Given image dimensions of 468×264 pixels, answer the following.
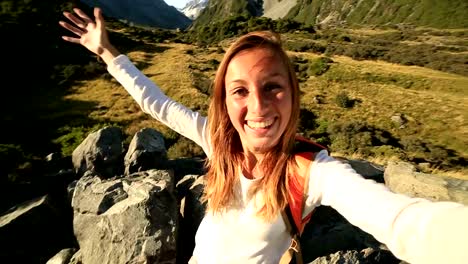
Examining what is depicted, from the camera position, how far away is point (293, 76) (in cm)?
219

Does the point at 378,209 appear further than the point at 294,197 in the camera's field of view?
No

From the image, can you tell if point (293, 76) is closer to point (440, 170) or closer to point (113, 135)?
point (113, 135)

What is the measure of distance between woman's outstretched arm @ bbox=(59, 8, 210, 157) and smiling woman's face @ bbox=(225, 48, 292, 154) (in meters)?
0.76

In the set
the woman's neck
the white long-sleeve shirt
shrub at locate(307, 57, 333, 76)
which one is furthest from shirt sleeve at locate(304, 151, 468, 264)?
shrub at locate(307, 57, 333, 76)

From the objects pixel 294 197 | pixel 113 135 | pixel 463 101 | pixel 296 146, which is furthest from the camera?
pixel 463 101

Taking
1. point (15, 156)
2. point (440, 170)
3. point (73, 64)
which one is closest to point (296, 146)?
point (15, 156)

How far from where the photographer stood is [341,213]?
1826 millimetres

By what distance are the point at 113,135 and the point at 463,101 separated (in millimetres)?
25619

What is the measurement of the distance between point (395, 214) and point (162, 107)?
2091mm

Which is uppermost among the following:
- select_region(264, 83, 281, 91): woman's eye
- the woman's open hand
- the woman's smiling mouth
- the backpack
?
the woman's open hand

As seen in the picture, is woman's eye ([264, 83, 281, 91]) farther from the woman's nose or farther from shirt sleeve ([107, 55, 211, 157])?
shirt sleeve ([107, 55, 211, 157])

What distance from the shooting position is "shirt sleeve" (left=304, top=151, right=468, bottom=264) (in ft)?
3.78

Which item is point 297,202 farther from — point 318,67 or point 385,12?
point 385,12

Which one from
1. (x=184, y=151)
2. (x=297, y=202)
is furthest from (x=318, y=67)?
(x=297, y=202)
